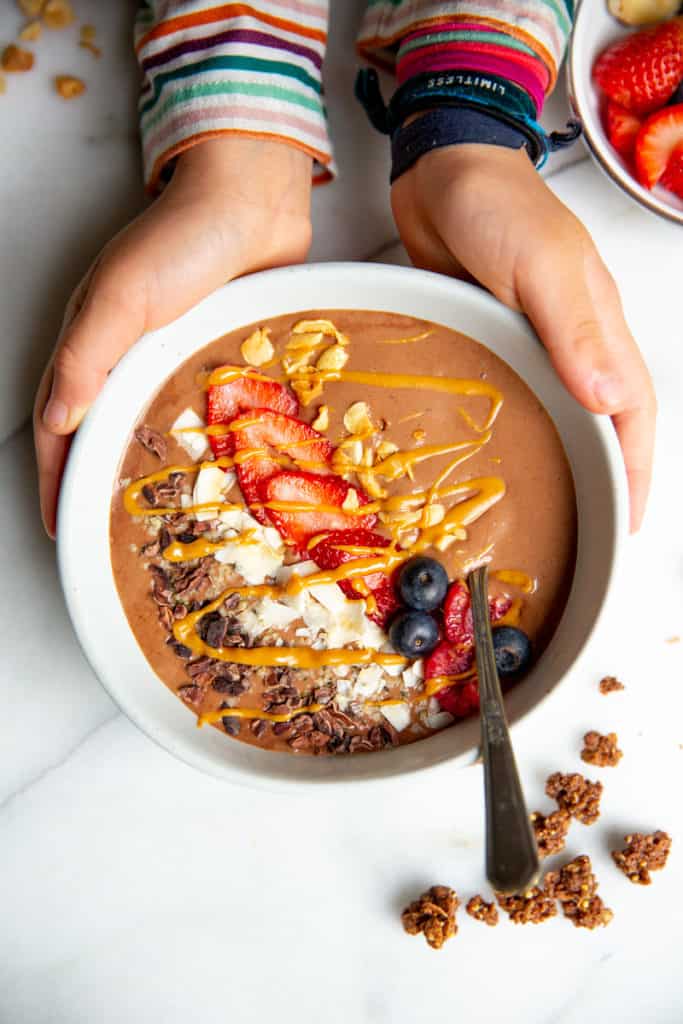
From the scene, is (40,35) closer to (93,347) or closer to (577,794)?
(93,347)

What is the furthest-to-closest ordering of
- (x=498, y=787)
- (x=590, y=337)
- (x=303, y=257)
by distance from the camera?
(x=303, y=257)
(x=590, y=337)
(x=498, y=787)

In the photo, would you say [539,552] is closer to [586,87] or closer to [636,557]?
[636,557]

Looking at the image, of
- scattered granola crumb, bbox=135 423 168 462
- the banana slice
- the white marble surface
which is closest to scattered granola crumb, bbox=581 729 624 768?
the white marble surface

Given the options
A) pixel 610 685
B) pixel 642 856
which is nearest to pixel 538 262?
pixel 610 685

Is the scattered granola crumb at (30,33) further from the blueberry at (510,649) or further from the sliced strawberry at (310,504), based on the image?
the blueberry at (510,649)

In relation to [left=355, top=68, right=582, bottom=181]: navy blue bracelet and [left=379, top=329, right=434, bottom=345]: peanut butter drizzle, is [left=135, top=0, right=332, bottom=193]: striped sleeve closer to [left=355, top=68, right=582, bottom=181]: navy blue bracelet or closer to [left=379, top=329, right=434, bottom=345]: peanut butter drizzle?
[left=355, top=68, right=582, bottom=181]: navy blue bracelet

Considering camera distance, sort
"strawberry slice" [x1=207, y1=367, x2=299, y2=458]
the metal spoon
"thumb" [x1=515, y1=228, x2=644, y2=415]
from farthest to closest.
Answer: "strawberry slice" [x1=207, y1=367, x2=299, y2=458] → "thumb" [x1=515, y1=228, x2=644, y2=415] → the metal spoon

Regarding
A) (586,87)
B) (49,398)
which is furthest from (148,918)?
(586,87)
